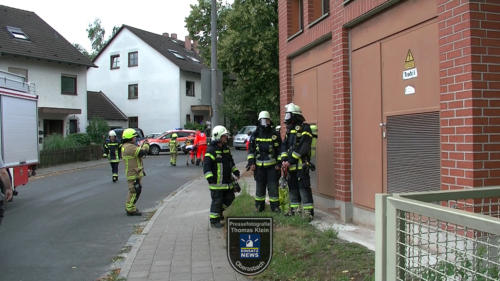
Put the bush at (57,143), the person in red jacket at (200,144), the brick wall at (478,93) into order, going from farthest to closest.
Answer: the bush at (57,143)
the person in red jacket at (200,144)
the brick wall at (478,93)

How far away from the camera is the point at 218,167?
7.82 meters

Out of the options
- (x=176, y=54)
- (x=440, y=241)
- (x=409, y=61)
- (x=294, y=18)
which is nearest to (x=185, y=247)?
(x=409, y=61)

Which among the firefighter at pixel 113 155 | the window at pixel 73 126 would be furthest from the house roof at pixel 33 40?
the firefighter at pixel 113 155

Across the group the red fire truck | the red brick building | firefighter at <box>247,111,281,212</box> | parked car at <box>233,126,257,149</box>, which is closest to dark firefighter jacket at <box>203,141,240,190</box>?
firefighter at <box>247,111,281,212</box>

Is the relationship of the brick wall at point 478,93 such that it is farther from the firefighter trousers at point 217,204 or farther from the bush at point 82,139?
the bush at point 82,139

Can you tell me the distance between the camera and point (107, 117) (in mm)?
37250

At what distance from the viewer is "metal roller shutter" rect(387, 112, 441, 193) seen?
536 centimetres

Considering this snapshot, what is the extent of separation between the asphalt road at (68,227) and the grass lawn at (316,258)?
2.21 metres

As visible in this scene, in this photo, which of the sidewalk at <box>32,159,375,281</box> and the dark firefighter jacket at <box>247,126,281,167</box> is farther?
the dark firefighter jacket at <box>247,126,281,167</box>

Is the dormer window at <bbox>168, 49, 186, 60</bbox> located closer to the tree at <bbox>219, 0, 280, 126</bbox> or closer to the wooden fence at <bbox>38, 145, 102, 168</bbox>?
the wooden fence at <bbox>38, 145, 102, 168</bbox>

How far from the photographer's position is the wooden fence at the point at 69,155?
21.9 metres

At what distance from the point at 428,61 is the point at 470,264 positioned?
13.5ft

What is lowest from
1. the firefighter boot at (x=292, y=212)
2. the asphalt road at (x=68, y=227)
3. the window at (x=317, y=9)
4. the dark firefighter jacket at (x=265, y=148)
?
the asphalt road at (x=68, y=227)

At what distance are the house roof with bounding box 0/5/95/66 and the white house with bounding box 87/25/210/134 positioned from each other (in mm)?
8805
